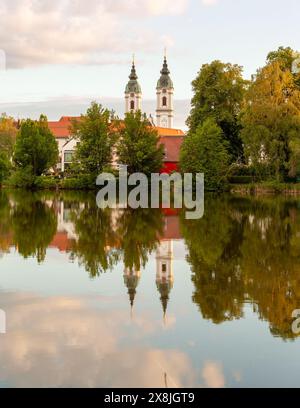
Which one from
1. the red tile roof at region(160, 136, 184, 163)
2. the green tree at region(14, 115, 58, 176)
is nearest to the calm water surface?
the green tree at region(14, 115, 58, 176)

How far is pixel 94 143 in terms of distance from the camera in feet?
211

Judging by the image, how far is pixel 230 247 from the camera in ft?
55.4

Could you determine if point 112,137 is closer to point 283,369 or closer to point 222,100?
point 222,100

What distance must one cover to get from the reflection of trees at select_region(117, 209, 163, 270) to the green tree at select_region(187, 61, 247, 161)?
3353 cm

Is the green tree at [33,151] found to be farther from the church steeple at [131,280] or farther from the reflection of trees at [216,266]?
the church steeple at [131,280]

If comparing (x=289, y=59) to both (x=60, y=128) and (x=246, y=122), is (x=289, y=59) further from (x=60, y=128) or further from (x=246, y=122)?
(x=60, y=128)

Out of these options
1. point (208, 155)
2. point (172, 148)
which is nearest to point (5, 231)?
point (208, 155)

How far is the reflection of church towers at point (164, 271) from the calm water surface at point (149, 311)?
0.08 ft

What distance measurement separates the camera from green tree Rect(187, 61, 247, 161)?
60.4m

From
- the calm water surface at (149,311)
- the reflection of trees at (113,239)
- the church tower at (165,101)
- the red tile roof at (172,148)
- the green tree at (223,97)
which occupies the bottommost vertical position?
the calm water surface at (149,311)

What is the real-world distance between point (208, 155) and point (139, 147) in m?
9.05

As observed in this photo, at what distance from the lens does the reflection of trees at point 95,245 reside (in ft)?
46.2

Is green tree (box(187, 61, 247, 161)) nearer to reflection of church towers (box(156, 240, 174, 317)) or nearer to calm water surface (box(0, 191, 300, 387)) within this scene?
calm water surface (box(0, 191, 300, 387))

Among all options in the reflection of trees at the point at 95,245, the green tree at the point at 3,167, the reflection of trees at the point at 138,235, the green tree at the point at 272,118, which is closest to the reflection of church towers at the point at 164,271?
the reflection of trees at the point at 138,235
